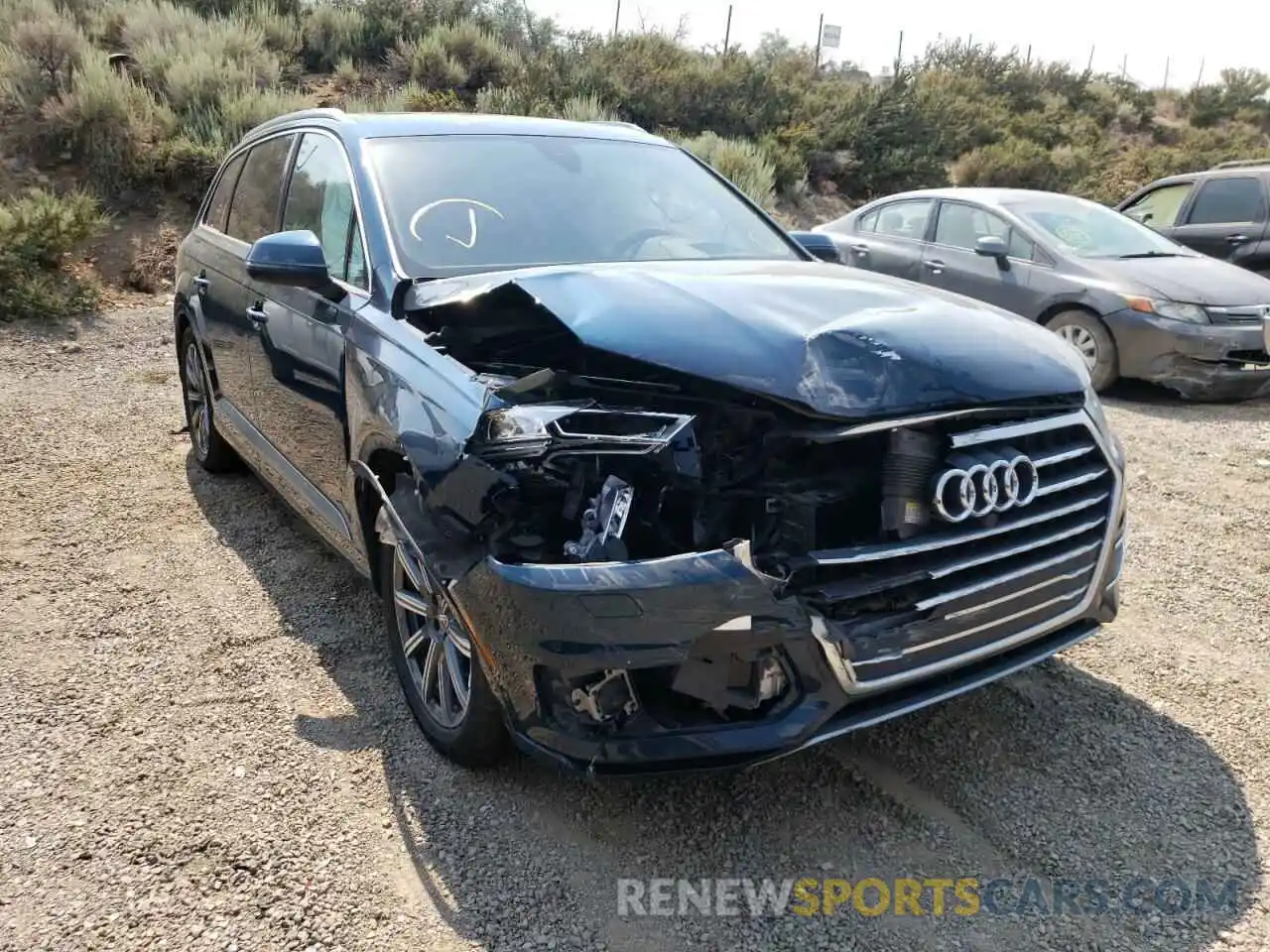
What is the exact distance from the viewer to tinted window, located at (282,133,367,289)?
3.54 m

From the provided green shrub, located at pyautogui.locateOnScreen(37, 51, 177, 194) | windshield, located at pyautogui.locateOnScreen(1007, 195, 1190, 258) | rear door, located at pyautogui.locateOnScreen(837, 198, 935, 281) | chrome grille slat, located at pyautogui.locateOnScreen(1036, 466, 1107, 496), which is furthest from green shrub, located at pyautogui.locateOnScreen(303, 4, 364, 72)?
chrome grille slat, located at pyautogui.locateOnScreen(1036, 466, 1107, 496)

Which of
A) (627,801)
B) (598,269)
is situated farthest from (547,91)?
(627,801)

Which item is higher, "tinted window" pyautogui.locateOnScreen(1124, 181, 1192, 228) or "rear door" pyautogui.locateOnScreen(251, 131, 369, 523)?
"tinted window" pyautogui.locateOnScreen(1124, 181, 1192, 228)

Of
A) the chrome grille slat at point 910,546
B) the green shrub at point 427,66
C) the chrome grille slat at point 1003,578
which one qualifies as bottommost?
the chrome grille slat at point 1003,578

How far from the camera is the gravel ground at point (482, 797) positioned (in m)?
2.40

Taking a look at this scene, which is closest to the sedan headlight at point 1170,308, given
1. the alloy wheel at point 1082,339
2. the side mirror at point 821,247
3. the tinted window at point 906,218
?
the alloy wheel at point 1082,339

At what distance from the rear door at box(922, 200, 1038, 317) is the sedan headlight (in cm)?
77

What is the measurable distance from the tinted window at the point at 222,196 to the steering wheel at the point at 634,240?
8.12 ft

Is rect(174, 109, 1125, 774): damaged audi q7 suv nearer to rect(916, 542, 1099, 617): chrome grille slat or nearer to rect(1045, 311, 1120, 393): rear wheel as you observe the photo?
rect(916, 542, 1099, 617): chrome grille slat

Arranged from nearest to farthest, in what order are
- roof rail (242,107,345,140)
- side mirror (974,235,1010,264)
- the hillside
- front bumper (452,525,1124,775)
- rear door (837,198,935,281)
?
front bumper (452,525,1124,775), roof rail (242,107,345,140), side mirror (974,235,1010,264), rear door (837,198,935,281), the hillside

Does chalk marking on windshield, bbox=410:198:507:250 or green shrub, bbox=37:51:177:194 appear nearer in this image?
chalk marking on windshield, bbox=410:198:507:250

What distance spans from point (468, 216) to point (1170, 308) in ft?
19.0

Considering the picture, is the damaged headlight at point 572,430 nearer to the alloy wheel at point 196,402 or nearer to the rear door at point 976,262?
the alloy wheel at point 196,402

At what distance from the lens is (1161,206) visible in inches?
403
